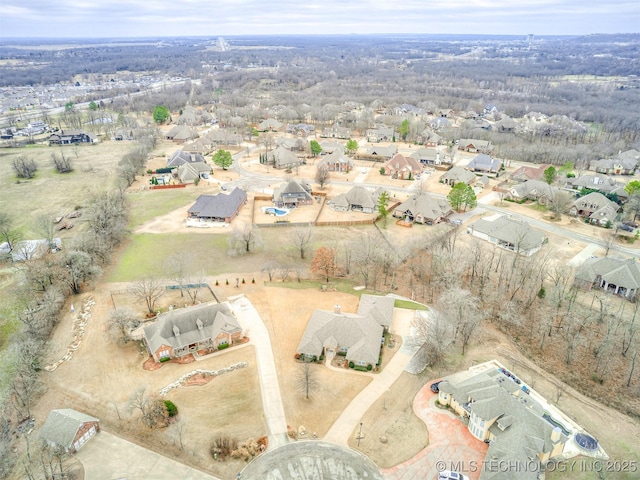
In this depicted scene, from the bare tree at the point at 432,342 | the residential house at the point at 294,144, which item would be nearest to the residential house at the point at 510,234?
the bare tree at the point at 432,342

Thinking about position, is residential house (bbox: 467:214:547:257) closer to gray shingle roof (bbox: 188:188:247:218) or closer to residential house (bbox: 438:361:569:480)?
residential house (bbox: 438:361:569:480)

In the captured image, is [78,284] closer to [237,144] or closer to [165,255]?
[165,255]

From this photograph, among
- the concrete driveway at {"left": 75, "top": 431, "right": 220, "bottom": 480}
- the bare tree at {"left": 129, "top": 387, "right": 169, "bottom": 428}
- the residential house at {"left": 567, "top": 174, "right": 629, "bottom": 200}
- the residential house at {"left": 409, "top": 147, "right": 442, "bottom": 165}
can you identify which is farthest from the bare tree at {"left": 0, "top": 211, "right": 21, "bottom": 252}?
the residential house at {"left": 567, "top": 174, "right": 629, "bottom": 200}

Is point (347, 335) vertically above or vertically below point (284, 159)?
below

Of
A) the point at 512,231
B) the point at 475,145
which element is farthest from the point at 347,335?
the point at 475,145

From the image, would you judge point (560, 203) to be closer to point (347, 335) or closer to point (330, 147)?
point (347, 335)

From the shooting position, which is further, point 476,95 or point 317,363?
→ point 476,95

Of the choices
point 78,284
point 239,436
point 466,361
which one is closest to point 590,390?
point 466,361
